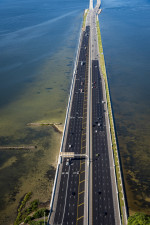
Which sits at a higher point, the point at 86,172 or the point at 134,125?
the point at 134,125

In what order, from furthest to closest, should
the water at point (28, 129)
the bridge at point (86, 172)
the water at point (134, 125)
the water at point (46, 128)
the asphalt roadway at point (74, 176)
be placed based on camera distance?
the water at point (28, 129), the water at point (46, 128), the water at point (134, 125), the bridge at point (86, 172), the asphalt roadway at point (74, 176)

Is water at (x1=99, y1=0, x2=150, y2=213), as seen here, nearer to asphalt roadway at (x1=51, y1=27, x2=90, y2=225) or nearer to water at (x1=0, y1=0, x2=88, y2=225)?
asphalt roadway at (x1=51, y1=27, x2=90, y2=225)

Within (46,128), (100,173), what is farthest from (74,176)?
(46,128)

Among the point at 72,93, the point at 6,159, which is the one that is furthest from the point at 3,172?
the point at 72,93

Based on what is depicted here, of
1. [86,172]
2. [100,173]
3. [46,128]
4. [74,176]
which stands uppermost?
[46,128]

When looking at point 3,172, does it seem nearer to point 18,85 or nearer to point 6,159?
point 6,159

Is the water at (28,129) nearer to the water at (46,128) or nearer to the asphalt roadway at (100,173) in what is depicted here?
the water at (46,128)

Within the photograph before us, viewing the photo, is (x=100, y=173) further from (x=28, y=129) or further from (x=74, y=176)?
(x=28, y=129)

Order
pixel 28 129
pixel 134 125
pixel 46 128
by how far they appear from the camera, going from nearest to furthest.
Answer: pixel 28 129 → pixel 46 128 → pixel 134 125

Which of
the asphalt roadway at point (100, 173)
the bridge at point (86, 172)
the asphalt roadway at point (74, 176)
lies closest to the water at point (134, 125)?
the bridge at point (86, 172)
